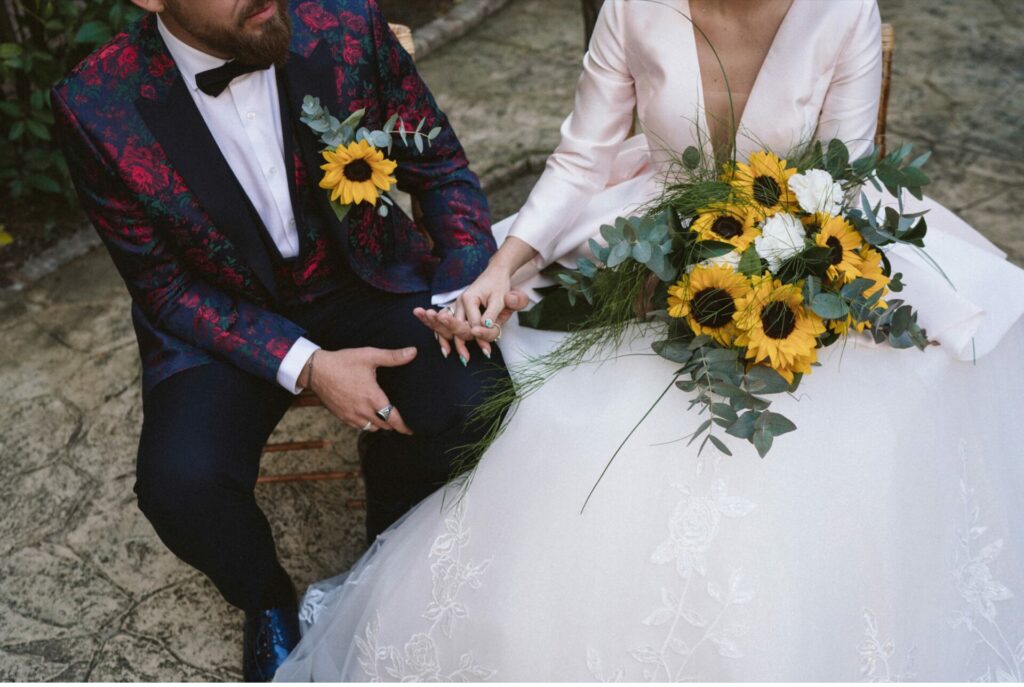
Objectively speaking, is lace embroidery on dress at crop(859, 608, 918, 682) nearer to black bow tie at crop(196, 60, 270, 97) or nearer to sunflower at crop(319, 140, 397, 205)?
sunflower at crop(319, 140, 397, 205)

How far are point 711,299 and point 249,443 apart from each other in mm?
1050

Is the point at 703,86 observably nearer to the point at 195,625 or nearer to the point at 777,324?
the point at 777,324

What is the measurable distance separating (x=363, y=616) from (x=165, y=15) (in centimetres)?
128

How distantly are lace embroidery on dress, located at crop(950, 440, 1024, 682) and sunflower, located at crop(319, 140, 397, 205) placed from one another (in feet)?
4.12

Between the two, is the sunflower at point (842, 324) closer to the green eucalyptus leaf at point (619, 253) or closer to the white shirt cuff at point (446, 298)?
the green eucalyptus leaf at point (619, 253)

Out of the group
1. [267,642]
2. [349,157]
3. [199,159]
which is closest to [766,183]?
[349,157]

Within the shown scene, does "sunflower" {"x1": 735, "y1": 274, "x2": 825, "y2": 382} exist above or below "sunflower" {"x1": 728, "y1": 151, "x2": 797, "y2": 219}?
below

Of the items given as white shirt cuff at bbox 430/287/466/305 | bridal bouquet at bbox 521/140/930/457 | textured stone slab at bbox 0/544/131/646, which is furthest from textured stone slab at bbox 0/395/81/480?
bridal bouquet at bbox 521/140/930/457

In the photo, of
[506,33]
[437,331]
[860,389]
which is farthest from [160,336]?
[506,33]

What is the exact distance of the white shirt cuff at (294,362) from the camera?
7.10 feet

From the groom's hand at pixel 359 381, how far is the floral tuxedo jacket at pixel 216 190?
0.11 metres

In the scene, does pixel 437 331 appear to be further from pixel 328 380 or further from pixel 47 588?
pixel 47 588

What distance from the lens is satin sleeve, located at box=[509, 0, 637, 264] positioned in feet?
7.09

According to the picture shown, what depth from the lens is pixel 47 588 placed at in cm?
260
